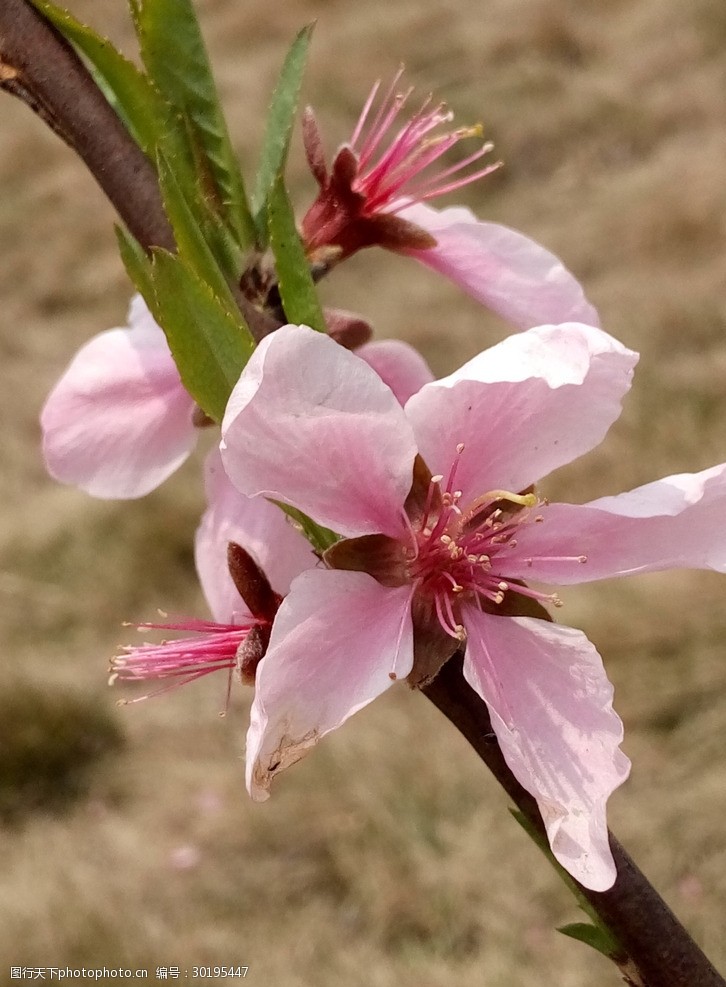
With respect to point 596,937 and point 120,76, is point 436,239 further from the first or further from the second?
point 596,937

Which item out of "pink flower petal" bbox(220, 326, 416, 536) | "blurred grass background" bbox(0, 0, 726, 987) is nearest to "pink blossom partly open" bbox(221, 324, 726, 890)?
"pink flower petal" bbox(220, 326, 416, 536)

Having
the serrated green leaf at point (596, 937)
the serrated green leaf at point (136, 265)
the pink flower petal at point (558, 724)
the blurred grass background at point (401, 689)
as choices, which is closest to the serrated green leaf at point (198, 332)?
the serrated green leaf at point (136, 265)

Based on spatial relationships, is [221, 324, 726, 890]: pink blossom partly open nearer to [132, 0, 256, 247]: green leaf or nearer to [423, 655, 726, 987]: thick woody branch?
[423, 655, 726, 987]: thick woody branch

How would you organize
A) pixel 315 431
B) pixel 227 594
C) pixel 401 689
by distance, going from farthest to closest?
pixel 401 689, pixel 227 594, pixel 315 431

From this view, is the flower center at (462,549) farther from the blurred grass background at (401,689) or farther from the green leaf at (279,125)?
the blurred grass background at (401,689)

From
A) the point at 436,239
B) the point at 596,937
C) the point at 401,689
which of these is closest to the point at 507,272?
the point at 436,239

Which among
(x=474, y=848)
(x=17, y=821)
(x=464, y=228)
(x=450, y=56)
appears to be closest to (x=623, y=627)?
(x=474, y=848)

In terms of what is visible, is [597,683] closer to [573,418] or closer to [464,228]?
[573,418]
